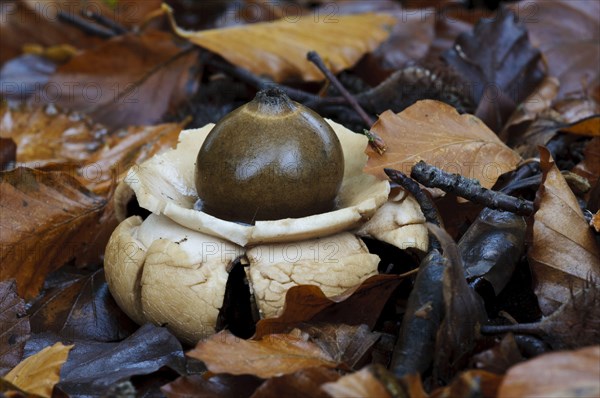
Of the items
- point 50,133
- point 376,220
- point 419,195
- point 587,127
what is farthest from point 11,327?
point 587,127

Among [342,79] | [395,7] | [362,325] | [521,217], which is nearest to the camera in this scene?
[362,325]

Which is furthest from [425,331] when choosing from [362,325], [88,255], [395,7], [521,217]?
[395,7]

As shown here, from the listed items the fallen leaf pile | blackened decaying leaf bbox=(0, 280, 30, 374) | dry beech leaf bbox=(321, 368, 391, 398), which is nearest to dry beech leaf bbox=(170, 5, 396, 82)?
the fallen leaf pile

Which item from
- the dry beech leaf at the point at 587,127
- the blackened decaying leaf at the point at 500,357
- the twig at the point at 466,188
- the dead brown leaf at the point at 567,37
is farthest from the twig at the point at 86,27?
the blackened decaying leaf at the point at 500,357

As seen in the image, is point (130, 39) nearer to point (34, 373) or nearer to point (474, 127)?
point (474, 127)

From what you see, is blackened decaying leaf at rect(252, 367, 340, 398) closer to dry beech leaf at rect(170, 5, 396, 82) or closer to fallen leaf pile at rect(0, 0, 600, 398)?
fallen leaf pile at rect(0, 0, 600, 398)
